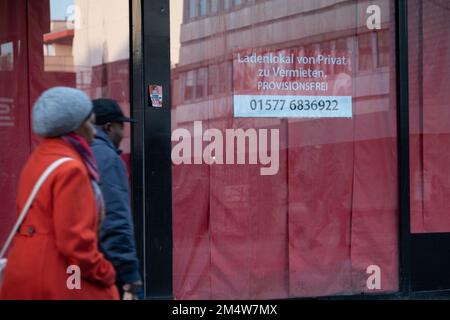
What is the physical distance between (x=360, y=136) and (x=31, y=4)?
3147mm

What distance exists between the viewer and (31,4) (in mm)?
6602

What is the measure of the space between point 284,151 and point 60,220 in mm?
4045

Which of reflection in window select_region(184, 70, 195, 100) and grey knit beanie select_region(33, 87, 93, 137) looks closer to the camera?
grey knit beanie select_region(33, 87, 93, 137)

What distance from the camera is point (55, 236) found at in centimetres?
345

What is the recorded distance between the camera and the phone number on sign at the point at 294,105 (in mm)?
7133

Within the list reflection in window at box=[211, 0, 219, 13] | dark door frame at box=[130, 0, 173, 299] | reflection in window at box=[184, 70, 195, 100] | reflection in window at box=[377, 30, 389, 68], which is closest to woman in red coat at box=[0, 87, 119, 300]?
dark door frame at box=[130, 0, 173, 299]

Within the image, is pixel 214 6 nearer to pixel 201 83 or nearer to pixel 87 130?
pixel 201 83

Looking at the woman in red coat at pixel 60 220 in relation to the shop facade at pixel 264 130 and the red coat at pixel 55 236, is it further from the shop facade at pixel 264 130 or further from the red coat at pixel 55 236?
the shop facade at pixel 264 130

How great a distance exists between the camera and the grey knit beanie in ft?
11.9

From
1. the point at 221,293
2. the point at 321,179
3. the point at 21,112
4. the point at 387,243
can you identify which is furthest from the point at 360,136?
the point at 21,112

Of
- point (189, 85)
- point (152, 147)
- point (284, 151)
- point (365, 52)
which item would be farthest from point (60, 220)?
point (365, 52)

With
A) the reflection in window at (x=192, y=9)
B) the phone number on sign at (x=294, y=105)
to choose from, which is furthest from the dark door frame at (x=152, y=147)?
the phone number on sign at (x=294, y=105)

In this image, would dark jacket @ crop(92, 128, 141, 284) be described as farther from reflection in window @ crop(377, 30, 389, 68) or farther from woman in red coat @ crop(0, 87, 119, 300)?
reflection in window @ crop(377, 30, 389, 68)

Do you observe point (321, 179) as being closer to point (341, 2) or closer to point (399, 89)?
point (399, 89)
